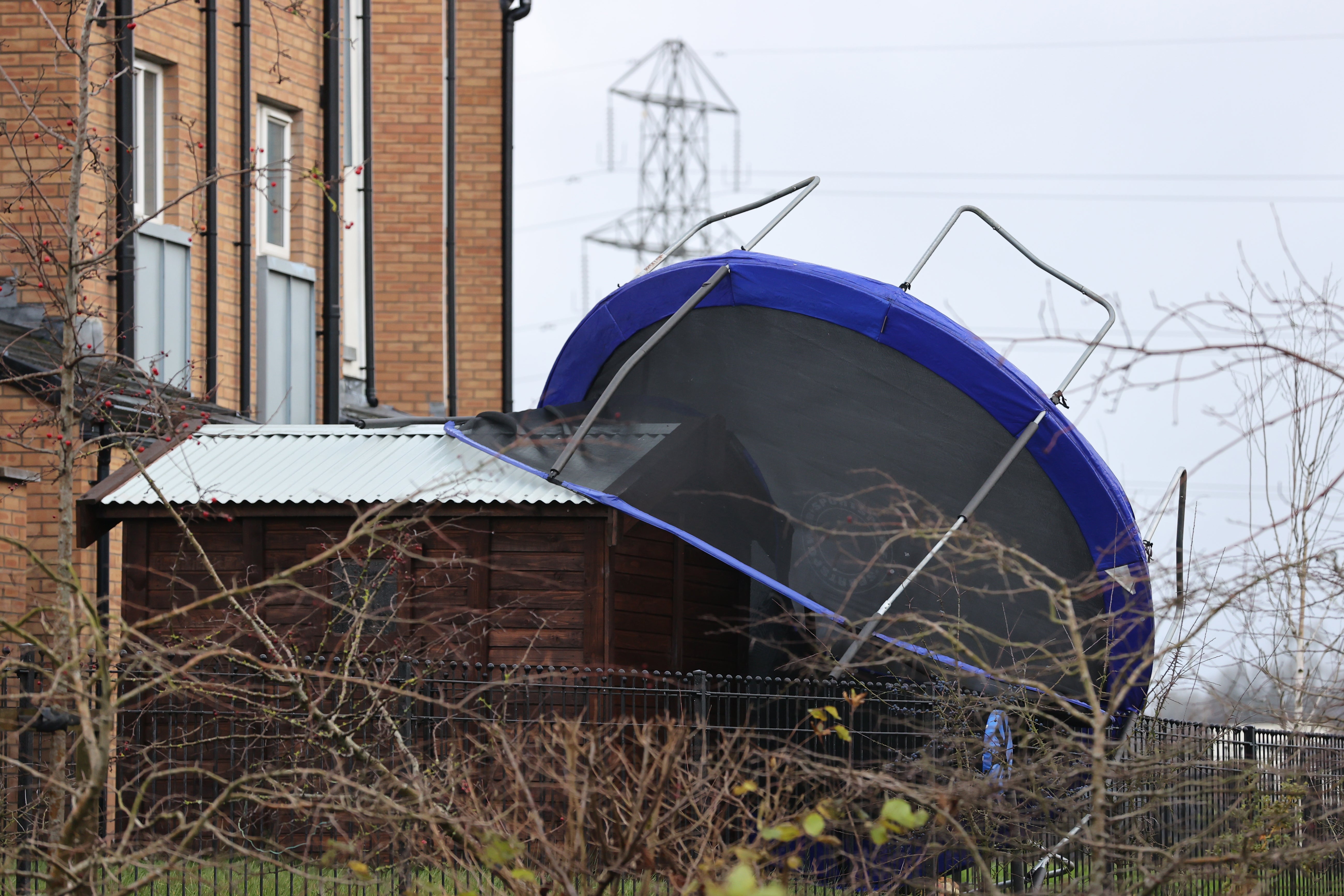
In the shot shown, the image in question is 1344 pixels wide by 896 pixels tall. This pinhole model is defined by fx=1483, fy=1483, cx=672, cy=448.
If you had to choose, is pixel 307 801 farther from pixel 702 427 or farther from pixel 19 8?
pixel 19 8

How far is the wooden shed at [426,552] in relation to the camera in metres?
10.4

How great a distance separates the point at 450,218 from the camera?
1809 cm

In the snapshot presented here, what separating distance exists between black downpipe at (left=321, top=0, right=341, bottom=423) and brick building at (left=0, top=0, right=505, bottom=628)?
3cm

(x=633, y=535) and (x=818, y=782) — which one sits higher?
(x=633, y=535)

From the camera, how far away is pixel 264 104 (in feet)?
49.9

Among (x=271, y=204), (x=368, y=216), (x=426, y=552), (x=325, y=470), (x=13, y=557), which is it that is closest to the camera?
(x=13, y=557)

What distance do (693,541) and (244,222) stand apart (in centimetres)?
668

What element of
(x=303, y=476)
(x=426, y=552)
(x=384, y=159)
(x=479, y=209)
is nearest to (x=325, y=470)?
(x=303, y=476)

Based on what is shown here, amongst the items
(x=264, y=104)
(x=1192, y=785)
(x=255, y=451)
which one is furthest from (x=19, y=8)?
(x=1192, y=785)

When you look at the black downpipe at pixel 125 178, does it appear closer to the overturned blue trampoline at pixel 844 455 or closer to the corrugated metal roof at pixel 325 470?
the corrugated metal roof at pixel 325 470

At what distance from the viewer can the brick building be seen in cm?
1158

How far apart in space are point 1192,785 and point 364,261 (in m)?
12.2

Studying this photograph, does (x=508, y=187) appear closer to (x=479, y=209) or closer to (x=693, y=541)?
(x=479, y=209)

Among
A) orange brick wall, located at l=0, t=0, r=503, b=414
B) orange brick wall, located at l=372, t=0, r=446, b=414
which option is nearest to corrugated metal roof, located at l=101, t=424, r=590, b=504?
orange brick wall, located at l=0, t=0, r=503, b=414
